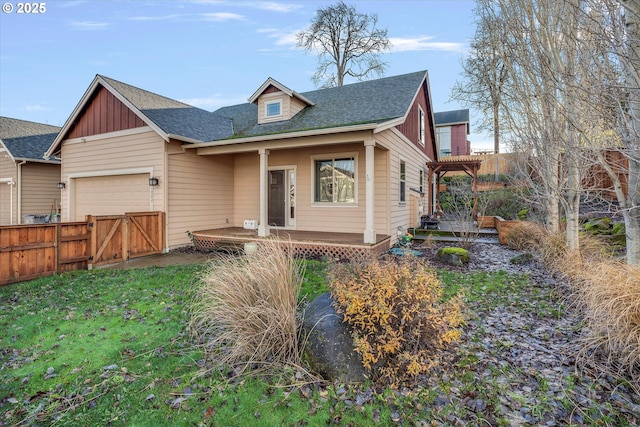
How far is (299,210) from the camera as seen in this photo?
10375mm

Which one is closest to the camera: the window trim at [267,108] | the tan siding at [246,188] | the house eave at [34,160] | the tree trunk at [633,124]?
the tree trunk at [633,124]

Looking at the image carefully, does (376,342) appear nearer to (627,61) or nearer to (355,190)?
(627,61)

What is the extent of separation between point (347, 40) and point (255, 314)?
74.6ft

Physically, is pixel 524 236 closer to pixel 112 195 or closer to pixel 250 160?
pixel 250 160

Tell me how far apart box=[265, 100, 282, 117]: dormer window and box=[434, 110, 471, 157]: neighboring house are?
20.3 metres

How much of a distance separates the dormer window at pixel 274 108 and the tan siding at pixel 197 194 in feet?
7.31

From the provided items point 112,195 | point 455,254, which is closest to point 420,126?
point 455,254

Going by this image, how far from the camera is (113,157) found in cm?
1039

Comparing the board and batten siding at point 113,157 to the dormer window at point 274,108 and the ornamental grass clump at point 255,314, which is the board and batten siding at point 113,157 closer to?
the dormer window at point 274,108

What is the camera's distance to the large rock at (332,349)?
2811 millimetres

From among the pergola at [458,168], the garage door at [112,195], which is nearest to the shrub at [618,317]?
the pergola at [458,168]

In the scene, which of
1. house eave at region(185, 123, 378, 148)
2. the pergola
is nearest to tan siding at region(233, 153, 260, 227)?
house eave at region(185, 123, 378, 148)

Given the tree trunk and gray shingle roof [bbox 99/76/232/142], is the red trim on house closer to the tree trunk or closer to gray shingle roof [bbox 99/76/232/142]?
gray shingle roof [bbox 99/76/232/142]

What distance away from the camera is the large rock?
9.22 feet
